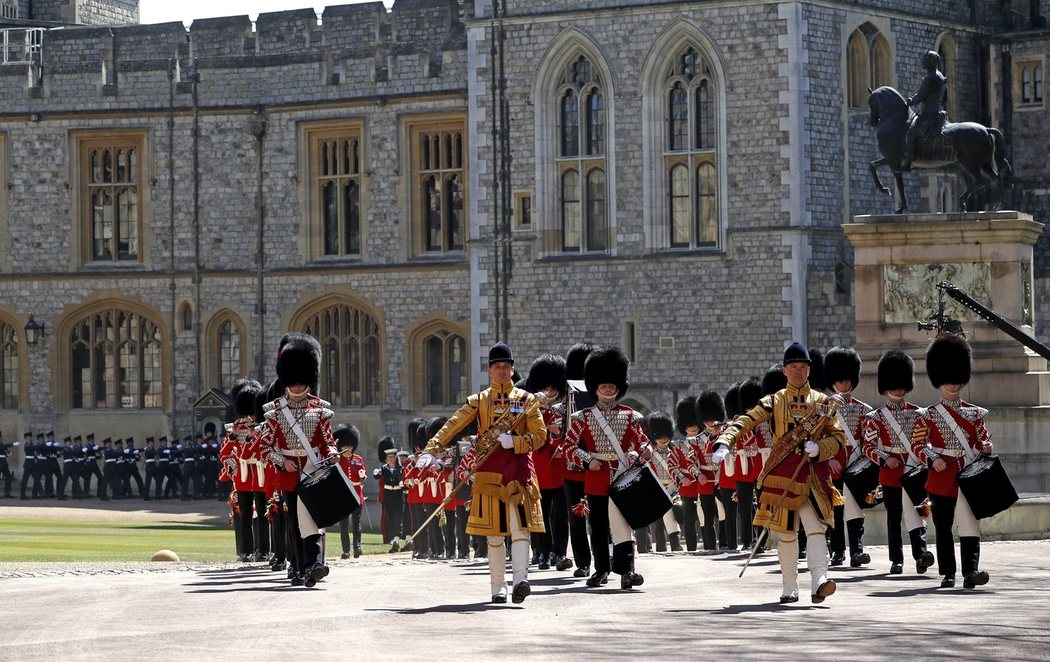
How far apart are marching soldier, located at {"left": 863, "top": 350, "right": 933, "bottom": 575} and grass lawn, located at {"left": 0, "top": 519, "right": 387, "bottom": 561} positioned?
21.1ft

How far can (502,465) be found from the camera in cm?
1370

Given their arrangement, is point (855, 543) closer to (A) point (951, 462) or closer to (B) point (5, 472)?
(A) point (951, 462)

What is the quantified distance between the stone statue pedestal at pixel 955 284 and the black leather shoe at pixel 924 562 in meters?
6.25

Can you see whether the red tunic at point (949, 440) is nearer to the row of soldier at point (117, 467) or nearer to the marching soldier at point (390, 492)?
the marching soldier at point (390, 492)

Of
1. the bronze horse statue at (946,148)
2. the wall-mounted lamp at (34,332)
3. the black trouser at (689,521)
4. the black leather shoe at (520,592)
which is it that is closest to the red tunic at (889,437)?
the black leather shoe at (520,592)

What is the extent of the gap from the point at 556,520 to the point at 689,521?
3401mm

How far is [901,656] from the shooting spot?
1049 cm

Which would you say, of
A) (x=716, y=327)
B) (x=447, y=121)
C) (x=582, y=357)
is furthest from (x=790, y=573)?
(x=447, y=121)

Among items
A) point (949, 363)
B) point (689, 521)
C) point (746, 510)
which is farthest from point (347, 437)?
point (949, 363)

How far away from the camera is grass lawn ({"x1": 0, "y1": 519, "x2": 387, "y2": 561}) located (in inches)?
802

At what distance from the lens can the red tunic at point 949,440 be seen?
45.9ft

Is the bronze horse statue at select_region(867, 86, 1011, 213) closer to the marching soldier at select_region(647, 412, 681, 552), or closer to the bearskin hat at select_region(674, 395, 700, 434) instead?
the bearskin hat at select_region(674, 395, 700, 434)

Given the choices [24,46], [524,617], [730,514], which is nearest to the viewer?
[524,617]

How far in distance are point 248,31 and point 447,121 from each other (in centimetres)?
426
